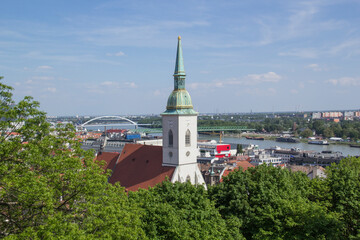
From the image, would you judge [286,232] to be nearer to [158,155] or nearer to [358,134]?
[158,155]

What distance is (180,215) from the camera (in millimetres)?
20031

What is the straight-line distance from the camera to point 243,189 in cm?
2353

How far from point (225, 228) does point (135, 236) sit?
264 inches

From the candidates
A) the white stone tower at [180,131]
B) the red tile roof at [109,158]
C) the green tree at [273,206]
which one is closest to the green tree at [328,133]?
the red tile roof at [109,158]

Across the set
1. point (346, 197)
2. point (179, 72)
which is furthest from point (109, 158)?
point (346, 197)

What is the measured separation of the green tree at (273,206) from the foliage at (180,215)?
153cm

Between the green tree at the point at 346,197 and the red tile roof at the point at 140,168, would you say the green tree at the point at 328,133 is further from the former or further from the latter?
the green tree at the point at 346,197

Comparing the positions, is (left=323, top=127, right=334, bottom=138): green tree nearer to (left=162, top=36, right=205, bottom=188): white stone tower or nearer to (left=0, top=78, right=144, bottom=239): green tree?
(left=162, top=36, right=205, bottom=188): white stone tower

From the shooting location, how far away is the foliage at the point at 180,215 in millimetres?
18453

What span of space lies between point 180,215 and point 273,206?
19.1ft

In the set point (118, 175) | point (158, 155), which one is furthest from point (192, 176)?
point (118, 175)

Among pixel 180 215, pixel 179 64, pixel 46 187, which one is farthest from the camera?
pixel 179 64

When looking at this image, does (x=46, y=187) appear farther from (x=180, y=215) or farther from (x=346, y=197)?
(x=346, y=197)

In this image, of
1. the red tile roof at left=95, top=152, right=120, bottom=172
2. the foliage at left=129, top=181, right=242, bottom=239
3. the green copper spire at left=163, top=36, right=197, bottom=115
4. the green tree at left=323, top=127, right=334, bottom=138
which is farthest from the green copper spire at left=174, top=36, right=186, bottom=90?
the green tree at left=323, top=127, right=334, bottom=138
